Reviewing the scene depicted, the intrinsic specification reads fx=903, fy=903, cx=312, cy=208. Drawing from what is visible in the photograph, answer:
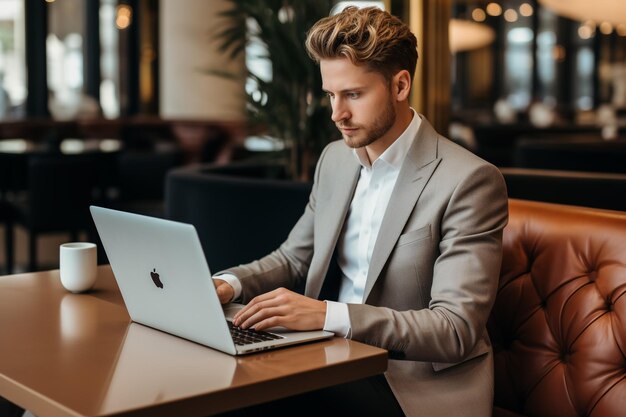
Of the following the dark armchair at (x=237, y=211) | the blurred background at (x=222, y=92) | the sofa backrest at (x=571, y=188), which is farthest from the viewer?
the blurred background at (x=222, y=92)

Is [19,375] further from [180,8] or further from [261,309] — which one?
[180,8]

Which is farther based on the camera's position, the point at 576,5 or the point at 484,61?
the point at 484,61

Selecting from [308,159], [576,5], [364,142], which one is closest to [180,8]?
[576,5]

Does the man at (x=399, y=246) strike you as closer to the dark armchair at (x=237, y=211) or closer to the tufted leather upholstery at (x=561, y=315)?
the tufted leather upholstery at (x=561, y=315)

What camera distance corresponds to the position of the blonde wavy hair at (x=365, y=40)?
209 cm

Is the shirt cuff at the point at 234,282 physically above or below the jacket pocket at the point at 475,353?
above

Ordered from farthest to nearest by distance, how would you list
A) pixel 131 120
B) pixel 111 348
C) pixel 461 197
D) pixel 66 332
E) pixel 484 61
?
pixel 484 61
pixel 131 120
pixel 461 197
pixel 66 332
pixel 111 348

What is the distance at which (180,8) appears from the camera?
36.7 feet

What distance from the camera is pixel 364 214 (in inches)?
91.3

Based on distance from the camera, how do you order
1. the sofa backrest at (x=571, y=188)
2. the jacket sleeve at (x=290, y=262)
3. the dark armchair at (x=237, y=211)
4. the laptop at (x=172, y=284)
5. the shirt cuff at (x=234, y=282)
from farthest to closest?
the dark armchair at (x=237, y=211)
the sofa backrest at (x=571, y=188)
the jacket sleeve at (x=290, y=262)
the shirt cuff at (x=234, y=282)
the laptop at (x=172, y=284)

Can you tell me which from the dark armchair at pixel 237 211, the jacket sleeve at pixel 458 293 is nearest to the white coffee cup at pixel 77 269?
the jacket sleeve at pixel 458 293

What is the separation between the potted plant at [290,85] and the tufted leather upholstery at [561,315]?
6.75 feet

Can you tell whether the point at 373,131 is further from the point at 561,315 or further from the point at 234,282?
the point at 561,315

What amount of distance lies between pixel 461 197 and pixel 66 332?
3.01 ft
